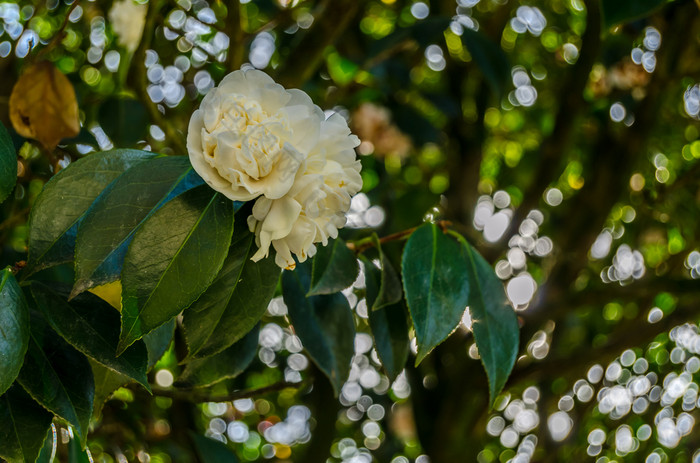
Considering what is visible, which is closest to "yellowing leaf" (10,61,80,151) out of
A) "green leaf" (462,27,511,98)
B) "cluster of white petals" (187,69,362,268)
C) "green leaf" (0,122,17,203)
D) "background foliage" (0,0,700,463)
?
"background foliage" (0,0,700,463)

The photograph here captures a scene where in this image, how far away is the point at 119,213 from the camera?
49 cm

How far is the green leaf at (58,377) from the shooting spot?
1.64 ft

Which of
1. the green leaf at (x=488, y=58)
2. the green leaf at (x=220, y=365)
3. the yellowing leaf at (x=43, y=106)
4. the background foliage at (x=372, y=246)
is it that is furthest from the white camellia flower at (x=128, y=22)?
the green leaf at (x=220, y=365)

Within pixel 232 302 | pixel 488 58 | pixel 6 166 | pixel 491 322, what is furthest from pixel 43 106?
pixel 488 58

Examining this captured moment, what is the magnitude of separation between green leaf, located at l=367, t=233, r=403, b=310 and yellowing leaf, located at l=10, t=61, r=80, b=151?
1.38 ft

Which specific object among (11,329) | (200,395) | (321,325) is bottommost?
(200,395)

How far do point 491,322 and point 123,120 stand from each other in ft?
2.74

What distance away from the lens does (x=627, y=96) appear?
1752 millimetres

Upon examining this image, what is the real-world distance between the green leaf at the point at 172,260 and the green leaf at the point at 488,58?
932mm

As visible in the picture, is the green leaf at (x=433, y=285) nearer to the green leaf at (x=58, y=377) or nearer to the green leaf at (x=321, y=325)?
the green leaf at (x=321, y=325)

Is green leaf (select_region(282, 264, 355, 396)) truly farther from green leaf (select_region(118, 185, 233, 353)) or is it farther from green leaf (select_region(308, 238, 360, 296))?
green leaf (select_region(118, 185, 233, 353))

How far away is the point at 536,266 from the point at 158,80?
1.25 m

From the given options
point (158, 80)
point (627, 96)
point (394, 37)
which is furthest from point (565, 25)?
point (158, 80)

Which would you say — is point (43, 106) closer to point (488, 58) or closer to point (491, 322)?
point (491, 322)
